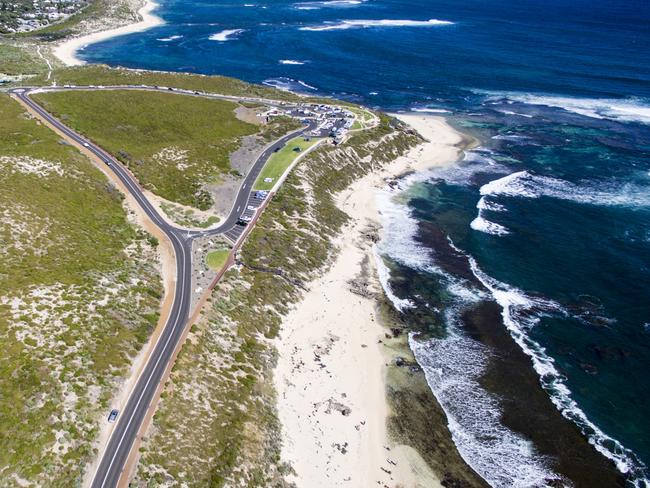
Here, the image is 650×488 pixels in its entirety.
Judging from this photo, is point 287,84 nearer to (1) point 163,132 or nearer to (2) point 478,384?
(1) point 163,132

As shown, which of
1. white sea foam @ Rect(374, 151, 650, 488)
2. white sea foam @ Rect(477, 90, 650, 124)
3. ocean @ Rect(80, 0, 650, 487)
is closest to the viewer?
white sea foam @ Rect(374, 151, 650, 488)

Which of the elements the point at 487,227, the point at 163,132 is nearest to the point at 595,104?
the point at 487,227

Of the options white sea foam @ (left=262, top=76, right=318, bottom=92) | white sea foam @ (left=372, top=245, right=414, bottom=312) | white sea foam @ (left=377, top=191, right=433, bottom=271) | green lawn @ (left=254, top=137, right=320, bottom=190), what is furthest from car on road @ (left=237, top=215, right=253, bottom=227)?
white sea foam @ (left=262, top=76, right=318, bottom=92)

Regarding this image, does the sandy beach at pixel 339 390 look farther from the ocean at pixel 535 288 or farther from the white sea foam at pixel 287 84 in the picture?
the white sea foam at pixel 287 84

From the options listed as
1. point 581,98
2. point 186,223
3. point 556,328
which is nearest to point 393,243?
point 556,328

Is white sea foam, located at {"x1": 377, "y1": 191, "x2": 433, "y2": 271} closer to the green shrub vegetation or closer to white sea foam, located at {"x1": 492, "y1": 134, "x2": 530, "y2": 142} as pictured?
white sea foam, located at {"x1": 492, "y1": 134, "x2": 530, "y2": 142}
